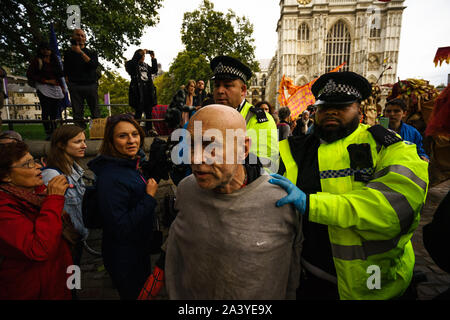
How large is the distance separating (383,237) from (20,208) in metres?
2.65

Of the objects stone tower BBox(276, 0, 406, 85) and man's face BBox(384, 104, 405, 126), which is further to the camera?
stone tower BBox(276, 0, 406, 85)

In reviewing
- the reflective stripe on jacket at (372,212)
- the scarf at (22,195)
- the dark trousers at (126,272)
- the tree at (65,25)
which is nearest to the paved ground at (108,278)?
the dark trousers at (126,272)

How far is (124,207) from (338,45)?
195 feet

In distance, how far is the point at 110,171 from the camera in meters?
2.09

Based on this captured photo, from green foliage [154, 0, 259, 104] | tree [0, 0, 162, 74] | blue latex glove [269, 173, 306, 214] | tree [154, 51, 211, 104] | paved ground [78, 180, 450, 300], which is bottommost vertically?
paved ground [78, 180, 450, 300]

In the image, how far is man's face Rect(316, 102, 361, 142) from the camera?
178 cm

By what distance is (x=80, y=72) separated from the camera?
220 inches

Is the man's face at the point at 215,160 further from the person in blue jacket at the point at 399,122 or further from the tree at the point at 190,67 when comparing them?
the tree at the point at 190,67

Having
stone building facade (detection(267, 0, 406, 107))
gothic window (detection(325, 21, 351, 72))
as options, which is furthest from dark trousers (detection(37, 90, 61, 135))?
gothic window (detection(325, 21, 351, 72))

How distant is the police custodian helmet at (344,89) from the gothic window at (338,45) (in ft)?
178

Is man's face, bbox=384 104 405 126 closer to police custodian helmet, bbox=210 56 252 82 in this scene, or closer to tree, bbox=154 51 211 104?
police custodian helmet, bbox=210 56 252 82

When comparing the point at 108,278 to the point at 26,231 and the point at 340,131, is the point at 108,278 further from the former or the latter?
the point at 340,131

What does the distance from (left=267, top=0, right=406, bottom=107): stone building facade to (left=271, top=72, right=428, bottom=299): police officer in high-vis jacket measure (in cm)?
5186
